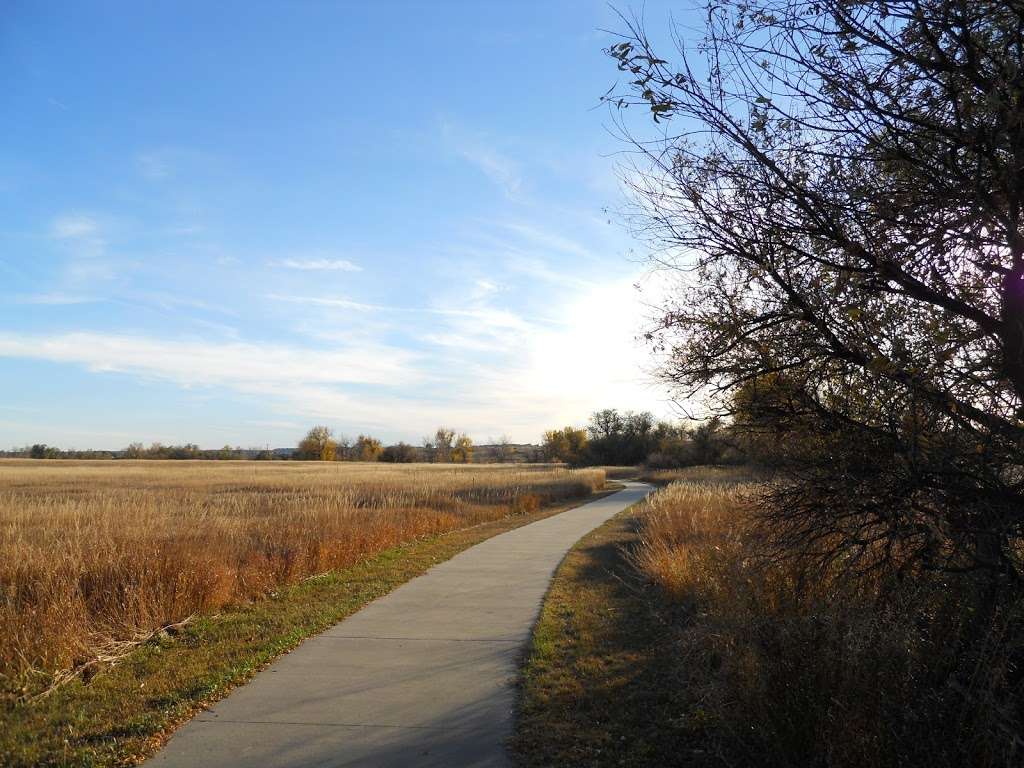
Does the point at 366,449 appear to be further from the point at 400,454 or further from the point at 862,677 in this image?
the point at 862,677

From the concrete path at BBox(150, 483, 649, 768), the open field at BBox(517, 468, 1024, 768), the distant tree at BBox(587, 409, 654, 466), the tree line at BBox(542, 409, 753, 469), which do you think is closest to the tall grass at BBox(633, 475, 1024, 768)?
the open field at BBox(517, 468, 1024, 768)

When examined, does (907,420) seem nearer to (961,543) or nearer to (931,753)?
(961,543)

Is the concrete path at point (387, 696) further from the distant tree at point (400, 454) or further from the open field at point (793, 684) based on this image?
the distant tree at point (400, 454)

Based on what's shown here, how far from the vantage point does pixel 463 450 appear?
503 feet

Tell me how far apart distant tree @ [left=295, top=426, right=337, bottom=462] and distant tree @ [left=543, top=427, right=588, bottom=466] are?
38.7 meters

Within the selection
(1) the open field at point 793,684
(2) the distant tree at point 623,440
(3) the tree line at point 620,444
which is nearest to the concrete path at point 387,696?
(1) the open field at point 793,684

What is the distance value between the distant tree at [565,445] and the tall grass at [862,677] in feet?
329

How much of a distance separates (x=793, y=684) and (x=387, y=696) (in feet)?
10.3

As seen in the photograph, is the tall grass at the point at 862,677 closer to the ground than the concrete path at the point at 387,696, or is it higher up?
higher up

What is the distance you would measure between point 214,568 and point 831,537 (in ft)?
24.7

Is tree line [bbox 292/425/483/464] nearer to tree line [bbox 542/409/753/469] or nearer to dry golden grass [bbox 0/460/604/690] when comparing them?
tree line [bbox 542/409/753/469]

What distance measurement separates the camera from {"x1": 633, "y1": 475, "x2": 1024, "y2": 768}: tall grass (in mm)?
3689

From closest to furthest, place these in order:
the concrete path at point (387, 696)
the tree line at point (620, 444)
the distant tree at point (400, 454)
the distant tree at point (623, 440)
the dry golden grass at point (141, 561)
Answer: the concrete path at point (387, 696) < the dry golden grass at point (141, 561) < the tree line at point (620, 444) < the distant tree at point (623, 440) < the distant tree at point (400, 454)

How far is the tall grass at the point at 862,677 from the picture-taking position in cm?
369
